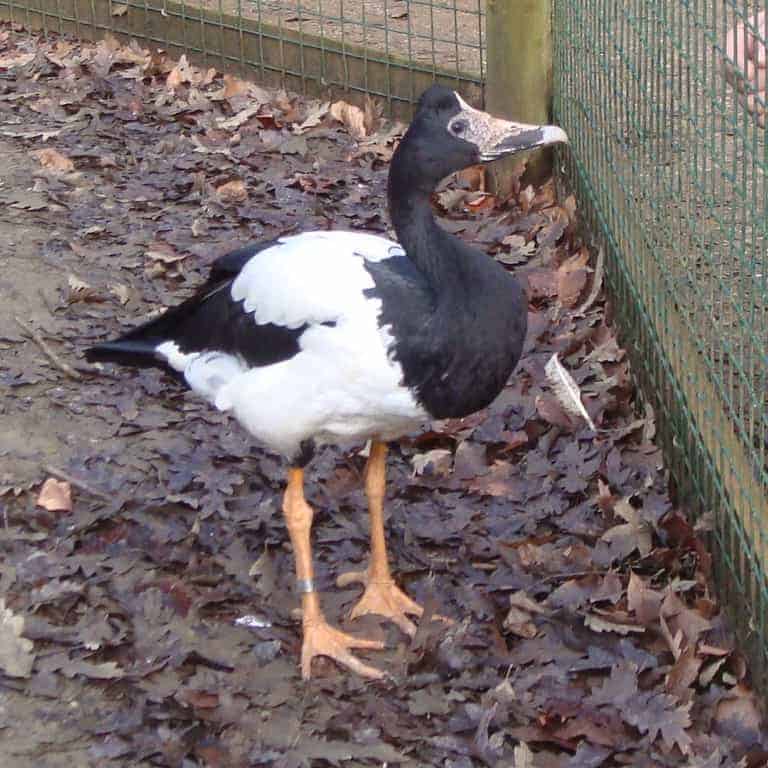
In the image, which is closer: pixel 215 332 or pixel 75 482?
pixel 215 332

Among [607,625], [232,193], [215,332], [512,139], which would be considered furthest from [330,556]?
[232,193]

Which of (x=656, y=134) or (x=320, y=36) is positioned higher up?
(x=656, y=134)

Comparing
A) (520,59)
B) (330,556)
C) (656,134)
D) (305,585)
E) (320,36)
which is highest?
(656,134)

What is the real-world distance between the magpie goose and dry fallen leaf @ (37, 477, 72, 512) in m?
0.57

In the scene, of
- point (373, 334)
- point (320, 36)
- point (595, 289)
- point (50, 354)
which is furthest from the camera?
point (320, 36)

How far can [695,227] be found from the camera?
4.08 m

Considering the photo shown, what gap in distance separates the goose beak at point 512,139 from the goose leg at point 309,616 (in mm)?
1037

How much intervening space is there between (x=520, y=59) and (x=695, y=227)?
2229 millimetres

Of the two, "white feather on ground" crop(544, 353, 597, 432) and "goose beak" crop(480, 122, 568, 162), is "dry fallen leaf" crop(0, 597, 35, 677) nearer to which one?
"goose beak" crop(480, 122, 568, 162)

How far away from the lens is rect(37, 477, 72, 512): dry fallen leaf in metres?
4.27

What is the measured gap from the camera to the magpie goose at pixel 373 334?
3.52 meters

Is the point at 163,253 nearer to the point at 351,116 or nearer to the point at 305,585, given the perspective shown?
the point at 351,116

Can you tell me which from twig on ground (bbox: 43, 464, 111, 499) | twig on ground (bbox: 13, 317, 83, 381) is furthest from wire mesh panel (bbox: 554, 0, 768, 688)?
twig on ground (bbox: 13, 317, 83, 381)

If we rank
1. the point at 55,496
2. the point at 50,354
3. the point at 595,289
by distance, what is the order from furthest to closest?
the point at 595,289, the point at 50,354, the point at 55,496
